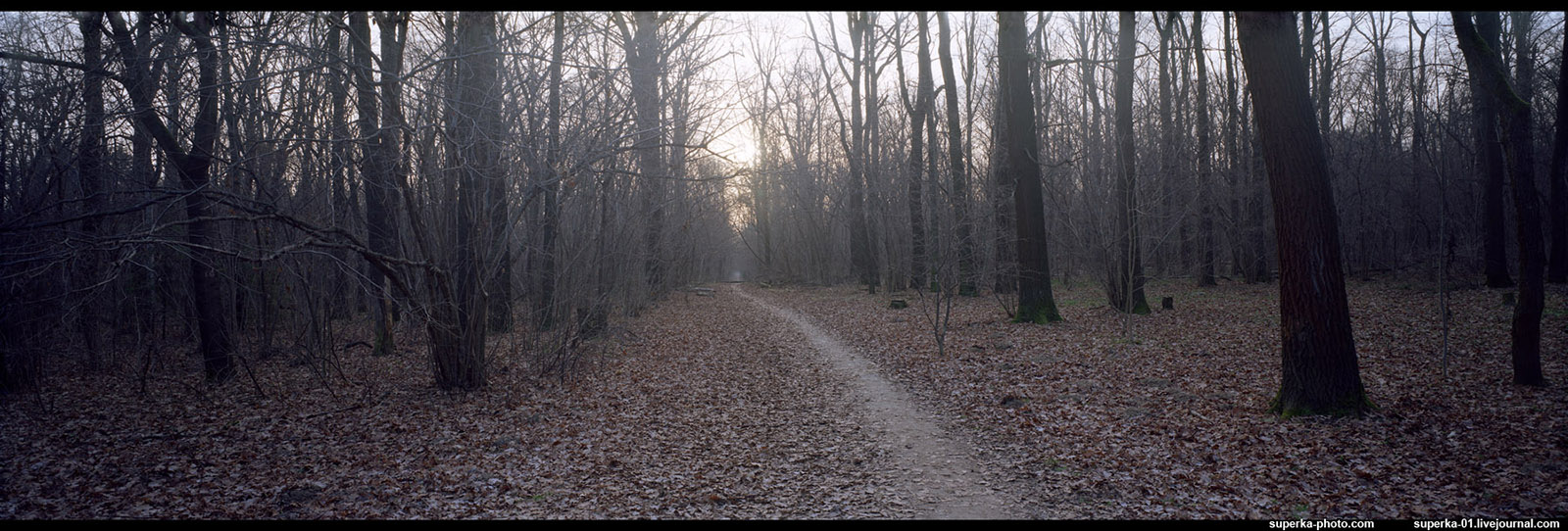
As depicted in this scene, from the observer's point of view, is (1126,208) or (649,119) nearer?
(649,119)

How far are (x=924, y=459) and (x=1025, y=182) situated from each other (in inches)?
341

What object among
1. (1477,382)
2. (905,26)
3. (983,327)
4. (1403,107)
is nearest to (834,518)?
(1477,382)

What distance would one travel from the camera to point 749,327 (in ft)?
52.5

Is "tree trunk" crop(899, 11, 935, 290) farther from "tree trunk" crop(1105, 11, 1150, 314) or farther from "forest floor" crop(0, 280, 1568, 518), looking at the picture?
"forest floor" crop(0, 280, 1568, 518)

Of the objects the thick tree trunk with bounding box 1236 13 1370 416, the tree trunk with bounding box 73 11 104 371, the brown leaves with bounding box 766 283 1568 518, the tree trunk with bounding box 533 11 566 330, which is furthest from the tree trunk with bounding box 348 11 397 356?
the thick tree trunk with bounding box 1236 13 1370 416

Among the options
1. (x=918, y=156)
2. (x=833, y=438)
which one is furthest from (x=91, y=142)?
(x=918, y=156)

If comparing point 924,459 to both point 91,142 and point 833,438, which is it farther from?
point 91,142

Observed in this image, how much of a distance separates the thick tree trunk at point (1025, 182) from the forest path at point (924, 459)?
16.5ft

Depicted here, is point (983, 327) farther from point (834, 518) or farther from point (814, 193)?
point (814, 193)

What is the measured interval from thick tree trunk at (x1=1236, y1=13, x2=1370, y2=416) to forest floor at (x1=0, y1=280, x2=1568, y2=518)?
32cm

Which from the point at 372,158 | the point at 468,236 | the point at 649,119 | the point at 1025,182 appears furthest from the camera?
the point at 1025,182

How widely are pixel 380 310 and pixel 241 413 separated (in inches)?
141

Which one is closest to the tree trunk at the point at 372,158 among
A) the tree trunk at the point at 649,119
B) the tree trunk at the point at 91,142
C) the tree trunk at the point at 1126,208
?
the tree trunk at the point at 91,142

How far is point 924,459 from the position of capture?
228 inches
